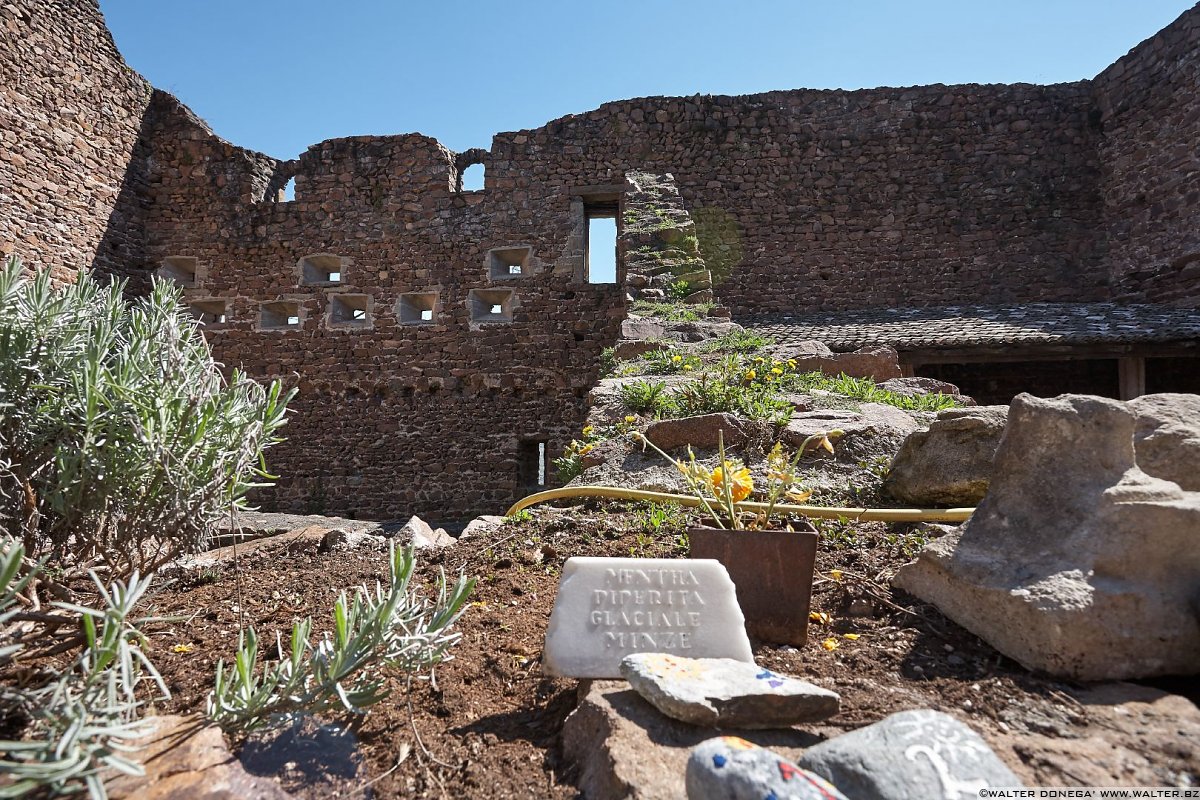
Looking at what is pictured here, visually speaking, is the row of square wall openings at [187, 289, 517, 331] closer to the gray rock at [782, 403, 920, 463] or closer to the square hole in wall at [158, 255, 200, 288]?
the square hole in wall at [158, 255, 200, 288]

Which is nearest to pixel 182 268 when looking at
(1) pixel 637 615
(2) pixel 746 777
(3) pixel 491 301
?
(3) pixel 491 301

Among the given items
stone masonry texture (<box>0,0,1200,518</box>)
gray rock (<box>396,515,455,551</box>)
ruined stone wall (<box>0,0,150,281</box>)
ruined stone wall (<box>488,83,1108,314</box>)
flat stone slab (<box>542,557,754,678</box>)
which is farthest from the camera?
ruined stone wall (<box>488,83,1108,314</box>)

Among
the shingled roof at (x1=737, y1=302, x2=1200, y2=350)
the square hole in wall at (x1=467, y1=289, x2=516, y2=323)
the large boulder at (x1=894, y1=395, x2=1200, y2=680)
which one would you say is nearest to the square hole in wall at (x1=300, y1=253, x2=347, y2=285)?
the square hole in wall at (x1=467, y1=289, x2=516, y2=323)

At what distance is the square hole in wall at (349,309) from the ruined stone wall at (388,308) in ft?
0.08

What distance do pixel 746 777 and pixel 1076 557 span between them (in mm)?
Answer: 1139

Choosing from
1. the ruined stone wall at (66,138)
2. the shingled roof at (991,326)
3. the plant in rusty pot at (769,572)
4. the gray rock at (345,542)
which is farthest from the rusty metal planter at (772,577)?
the ruined stone wall at (66,138)

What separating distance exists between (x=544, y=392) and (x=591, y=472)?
238 inches

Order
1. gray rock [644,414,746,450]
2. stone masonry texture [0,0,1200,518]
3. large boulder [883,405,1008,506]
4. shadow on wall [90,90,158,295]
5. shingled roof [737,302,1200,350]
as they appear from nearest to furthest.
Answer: large boulder [883,405,1008,506]
gray rock [644,414,746,450]
shingled roof [737,302,1200,350]
stone masonry texture [0,0,1200,518]
shadow on wall [90,90,158,295]

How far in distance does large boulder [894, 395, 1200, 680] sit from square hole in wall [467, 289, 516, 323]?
836 cm

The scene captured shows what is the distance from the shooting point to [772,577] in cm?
201

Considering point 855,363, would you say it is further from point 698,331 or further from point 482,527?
point 482,527

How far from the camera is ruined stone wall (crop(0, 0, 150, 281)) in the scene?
8.68 metres

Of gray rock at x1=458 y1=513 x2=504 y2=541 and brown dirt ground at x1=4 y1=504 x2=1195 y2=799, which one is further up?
gray rock at x1=458 y1=513 x2=504 y2=541

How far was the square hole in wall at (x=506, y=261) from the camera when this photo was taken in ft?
32.9
